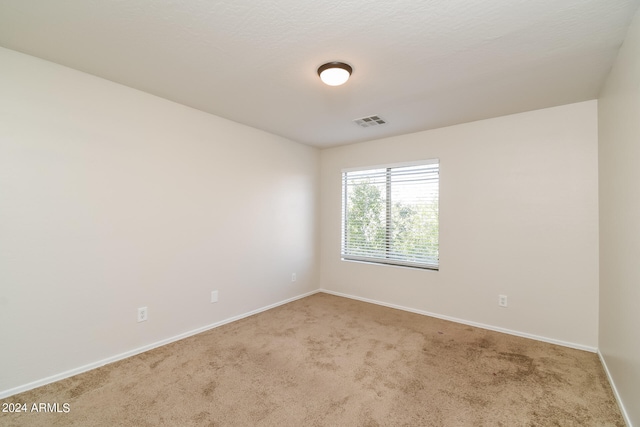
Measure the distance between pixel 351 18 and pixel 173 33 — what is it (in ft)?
3.64

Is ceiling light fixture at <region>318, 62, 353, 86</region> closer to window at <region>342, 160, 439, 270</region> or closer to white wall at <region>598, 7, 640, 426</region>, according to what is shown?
white wall at <region>598, 7, 640, 426</region>

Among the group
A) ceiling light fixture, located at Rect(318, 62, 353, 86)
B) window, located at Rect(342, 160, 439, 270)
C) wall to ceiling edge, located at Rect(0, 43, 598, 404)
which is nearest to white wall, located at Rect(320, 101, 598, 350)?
wall to ceiling edge, located at Rect(0, 43, 598, 404)

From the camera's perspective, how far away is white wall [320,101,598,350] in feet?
8.83

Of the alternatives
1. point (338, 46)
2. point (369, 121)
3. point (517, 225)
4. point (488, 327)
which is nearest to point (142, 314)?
point (338, 46)

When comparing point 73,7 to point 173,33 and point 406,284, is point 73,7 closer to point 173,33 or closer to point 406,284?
point 173,33

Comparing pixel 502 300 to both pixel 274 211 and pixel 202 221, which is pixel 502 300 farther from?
pixel 202 221

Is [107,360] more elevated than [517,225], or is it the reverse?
[517,225]

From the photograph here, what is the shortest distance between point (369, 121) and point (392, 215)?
1391mm

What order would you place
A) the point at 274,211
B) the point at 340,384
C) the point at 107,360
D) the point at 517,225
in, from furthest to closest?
the point at 274,211, the point at 517,225, the point at 107,360, the point at 340,384

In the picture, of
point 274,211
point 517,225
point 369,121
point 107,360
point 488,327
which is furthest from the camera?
point 274,211

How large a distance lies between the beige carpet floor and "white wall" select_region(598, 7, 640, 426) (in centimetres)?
29

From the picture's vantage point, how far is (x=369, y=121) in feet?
10.8

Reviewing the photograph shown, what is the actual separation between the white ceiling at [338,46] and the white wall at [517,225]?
404mm

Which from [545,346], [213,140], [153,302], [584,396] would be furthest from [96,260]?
[545,346]
